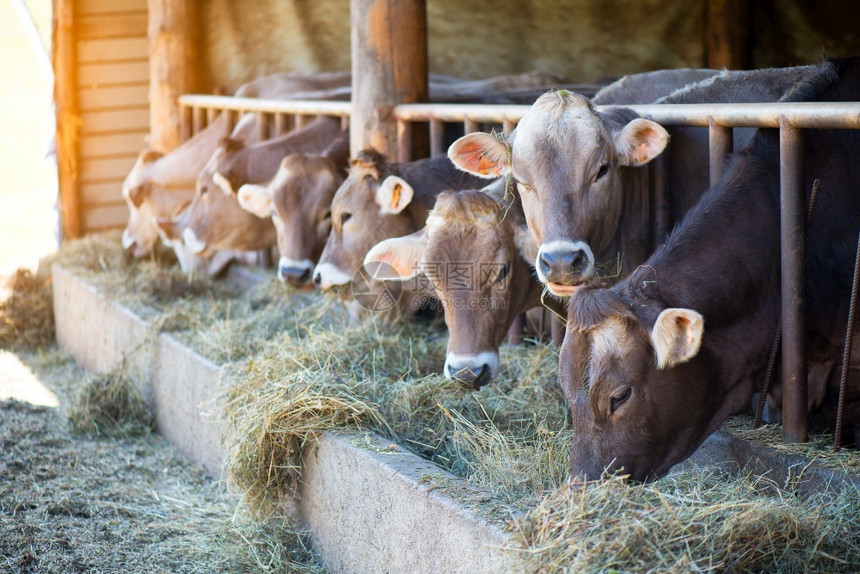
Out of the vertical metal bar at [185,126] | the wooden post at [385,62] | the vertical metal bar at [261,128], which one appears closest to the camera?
the wooden post at [385,62]

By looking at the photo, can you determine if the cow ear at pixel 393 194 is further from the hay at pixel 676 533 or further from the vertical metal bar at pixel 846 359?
the hay at pixel 676 533

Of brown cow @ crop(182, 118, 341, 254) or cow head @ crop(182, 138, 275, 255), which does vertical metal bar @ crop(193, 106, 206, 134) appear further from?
cow head @ crop(182, 138, 275, 255)

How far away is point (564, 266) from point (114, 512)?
245 centimetres

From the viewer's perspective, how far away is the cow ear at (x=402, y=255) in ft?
15.6

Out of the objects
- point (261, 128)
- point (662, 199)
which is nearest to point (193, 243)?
point (261, 128)

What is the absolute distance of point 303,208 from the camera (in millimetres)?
6297

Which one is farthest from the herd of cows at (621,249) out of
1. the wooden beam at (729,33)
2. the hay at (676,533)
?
the wooden beam at (729,33)

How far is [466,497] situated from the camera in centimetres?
312

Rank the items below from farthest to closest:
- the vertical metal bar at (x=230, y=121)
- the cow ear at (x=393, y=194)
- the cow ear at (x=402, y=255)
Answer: the vertical metal bar at (x=230, y=121) < the cow ear at (x=393, y=194) < the cow ear at (x=402, y=255)

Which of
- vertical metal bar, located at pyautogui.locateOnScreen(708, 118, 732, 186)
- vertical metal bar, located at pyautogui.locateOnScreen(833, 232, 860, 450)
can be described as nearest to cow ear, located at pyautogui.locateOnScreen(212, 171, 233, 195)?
vertical metal bar, located at pyautogui.locateOnScreen(708, 118, 732, 186)

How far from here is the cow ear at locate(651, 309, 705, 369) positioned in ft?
10.1

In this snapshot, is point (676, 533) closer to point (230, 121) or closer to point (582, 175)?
point (582, 175)

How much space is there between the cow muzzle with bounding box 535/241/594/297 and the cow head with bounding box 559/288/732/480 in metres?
0.57

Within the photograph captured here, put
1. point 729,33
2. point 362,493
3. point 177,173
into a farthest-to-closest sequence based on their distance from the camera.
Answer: point 729,33 < point 177,173 < point 362,493
